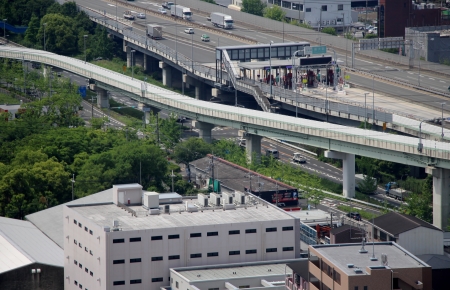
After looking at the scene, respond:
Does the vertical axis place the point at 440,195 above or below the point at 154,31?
below

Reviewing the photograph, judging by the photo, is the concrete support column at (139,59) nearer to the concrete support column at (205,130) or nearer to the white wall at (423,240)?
the concrete support column at (205,130)

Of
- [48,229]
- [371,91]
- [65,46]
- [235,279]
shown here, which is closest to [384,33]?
[371,91]

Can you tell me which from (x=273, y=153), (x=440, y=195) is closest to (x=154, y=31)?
(x=273, y=153)

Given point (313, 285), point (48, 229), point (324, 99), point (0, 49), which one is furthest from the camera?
point (0, 49)

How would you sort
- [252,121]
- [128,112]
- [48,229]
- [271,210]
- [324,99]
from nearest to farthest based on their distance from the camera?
[271,210] < [48,229] < [252,121] < [324,99] < [128,112]

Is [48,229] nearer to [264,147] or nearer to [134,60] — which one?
[264,147]

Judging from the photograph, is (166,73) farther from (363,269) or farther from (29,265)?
(363,269)

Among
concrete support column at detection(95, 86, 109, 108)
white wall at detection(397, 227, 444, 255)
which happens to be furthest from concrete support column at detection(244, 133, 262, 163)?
white wall at detection(397, 227, 444, 255)
